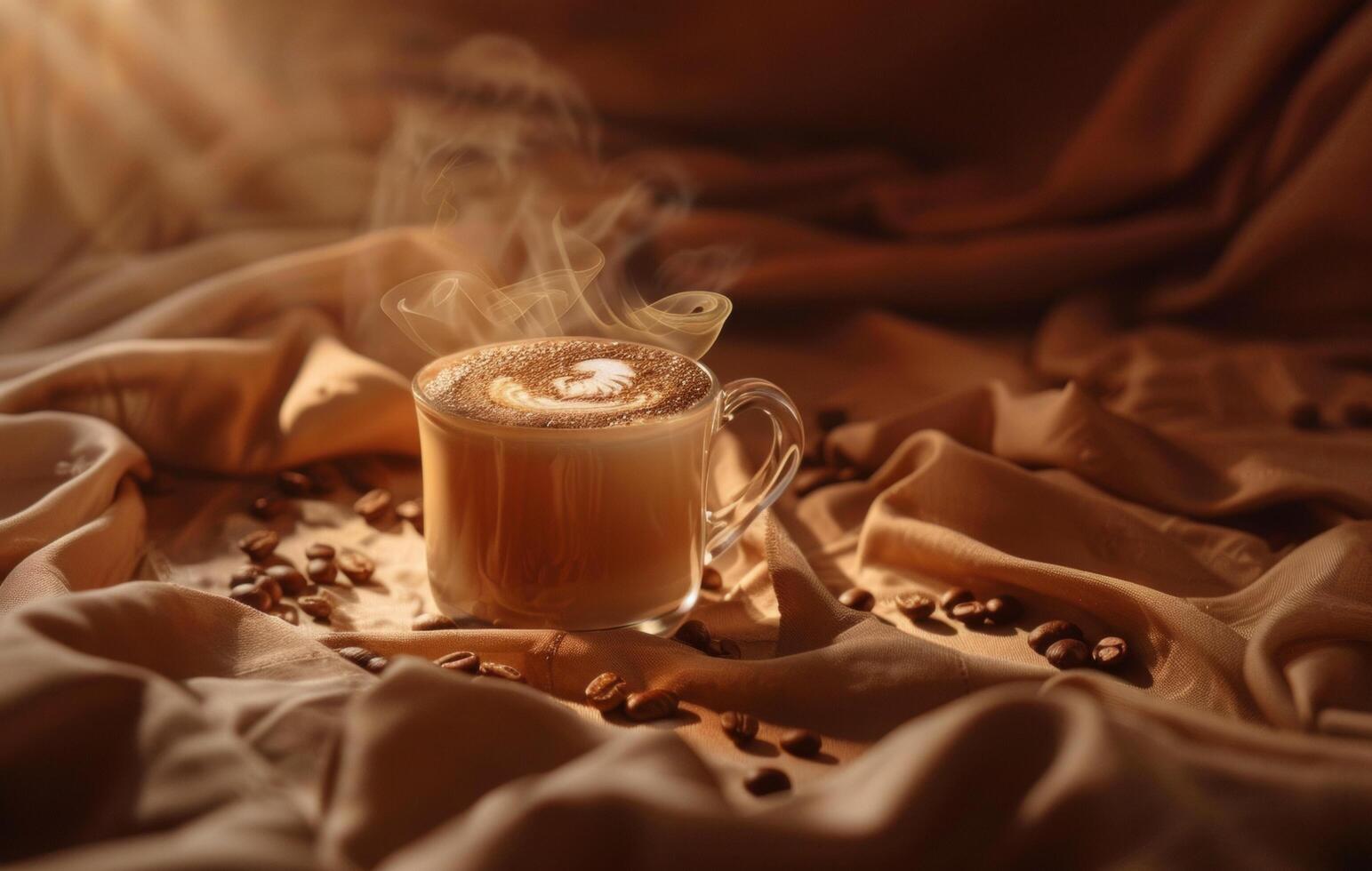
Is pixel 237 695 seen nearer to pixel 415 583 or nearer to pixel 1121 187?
pixel 415 583

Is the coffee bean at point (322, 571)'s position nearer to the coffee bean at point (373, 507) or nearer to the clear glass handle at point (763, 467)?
the coffee bean at point (373, 507)

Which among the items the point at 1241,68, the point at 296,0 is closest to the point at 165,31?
the point at 296,0

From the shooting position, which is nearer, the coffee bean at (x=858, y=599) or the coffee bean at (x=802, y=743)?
the coffee bean at (x=802, y=743)

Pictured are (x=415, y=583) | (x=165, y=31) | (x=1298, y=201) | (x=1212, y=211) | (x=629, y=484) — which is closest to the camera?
(x=629, y=484)

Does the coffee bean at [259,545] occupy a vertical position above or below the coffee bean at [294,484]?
above

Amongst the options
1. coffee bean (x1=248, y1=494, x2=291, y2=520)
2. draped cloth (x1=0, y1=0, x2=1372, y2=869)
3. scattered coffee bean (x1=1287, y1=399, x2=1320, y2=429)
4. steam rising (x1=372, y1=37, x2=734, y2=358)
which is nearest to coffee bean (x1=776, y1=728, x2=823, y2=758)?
draped cloth (x1=0, y1=0, x2=1372, y2=869)

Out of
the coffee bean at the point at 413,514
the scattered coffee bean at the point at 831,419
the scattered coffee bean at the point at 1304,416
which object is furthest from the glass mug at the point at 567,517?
the scattered coffee bean at the point at 1304,416

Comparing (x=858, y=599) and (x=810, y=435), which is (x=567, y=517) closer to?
(x=858, y=599)
